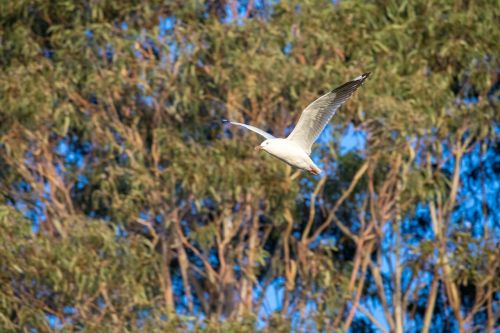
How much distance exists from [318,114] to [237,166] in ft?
10.5

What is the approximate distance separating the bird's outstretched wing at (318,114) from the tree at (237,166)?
295cm

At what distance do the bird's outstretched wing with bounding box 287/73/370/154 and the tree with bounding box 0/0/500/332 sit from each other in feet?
9.69

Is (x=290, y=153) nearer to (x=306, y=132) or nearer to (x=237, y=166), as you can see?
(x=306, y=132)

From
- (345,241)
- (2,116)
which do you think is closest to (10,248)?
(2,116)

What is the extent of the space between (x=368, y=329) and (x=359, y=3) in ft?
12.4

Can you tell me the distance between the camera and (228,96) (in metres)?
14.5

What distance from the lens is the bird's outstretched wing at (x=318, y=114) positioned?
10242mm

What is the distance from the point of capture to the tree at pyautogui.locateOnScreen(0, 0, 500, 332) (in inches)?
540

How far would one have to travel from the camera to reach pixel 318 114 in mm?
10461

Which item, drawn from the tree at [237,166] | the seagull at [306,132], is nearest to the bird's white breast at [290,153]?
the seagull at [306,132]

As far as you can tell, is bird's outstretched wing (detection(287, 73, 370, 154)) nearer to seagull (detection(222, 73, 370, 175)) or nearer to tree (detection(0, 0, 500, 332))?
seagull (detection(222, 73, 370, 175))

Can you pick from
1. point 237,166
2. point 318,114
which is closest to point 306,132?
point 318,114

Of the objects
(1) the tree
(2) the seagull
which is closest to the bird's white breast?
(2) the seagull

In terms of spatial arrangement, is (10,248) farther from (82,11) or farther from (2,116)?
(82,11)
